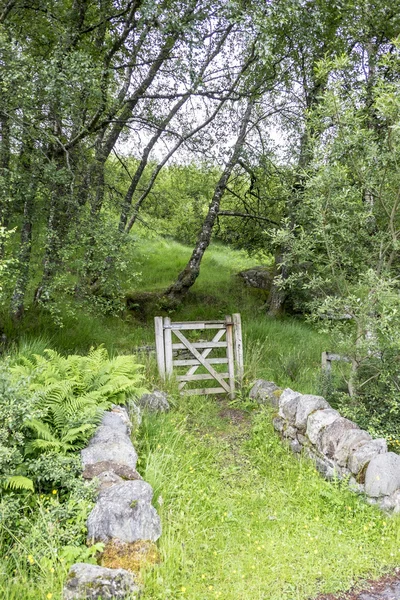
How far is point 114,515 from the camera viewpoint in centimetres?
283

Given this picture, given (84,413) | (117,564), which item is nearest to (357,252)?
(84,413)

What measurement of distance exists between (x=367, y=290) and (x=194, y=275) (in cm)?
620

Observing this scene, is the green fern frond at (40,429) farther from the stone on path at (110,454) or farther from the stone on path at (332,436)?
the stone on path at (332,436)

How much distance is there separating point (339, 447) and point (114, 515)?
102 inches

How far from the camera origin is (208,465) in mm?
4570

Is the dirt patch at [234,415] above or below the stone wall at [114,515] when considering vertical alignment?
below

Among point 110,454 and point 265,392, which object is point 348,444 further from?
point 110,454

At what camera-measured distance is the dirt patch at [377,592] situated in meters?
2.77

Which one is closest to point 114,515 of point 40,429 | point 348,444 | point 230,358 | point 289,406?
point 40,429

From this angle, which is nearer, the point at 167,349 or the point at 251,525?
the point at 251,525

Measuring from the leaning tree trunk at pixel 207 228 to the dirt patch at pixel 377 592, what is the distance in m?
8.47

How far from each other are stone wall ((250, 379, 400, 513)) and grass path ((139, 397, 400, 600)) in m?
0.15

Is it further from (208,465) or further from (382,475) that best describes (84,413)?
(382,475)

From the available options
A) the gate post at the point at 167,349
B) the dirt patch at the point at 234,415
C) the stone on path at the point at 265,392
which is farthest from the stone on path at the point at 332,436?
the gate post at the point at 167,349
